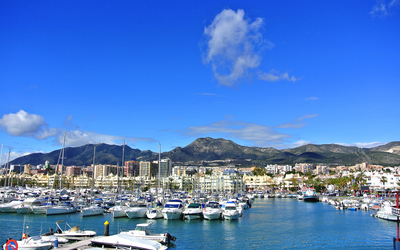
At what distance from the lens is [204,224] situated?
42.0m

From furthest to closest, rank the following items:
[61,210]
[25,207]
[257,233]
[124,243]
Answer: [61,210] → [25,207] → [257,233] → [124,243]

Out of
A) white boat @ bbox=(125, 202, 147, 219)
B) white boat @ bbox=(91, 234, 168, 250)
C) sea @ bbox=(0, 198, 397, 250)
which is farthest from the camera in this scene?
white boat @ bbox=(125, 202, 147, 219)

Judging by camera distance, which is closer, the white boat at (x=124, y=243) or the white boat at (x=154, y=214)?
the white boat at (x=124, y=243)

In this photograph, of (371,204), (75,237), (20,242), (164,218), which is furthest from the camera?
(371,204)

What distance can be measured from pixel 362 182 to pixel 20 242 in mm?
131529

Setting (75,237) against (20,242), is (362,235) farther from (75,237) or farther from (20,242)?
(20,242)

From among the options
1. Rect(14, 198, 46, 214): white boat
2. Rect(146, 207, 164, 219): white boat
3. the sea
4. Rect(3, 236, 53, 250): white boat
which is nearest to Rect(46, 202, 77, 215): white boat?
Rect(14, 198, 46, 214): white boat

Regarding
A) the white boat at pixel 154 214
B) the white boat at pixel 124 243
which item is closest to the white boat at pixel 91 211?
the white boat at pixel 154 214

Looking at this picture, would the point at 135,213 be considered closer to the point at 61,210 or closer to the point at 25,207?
the point at 61,210

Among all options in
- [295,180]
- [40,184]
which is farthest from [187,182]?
[40,184]

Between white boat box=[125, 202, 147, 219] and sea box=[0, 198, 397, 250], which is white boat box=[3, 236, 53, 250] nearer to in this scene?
sea box=[0, 198, 397, 250]

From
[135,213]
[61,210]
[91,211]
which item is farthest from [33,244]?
[61,210]

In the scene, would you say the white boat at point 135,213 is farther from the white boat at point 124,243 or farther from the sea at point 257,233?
the white boat at point 124,243

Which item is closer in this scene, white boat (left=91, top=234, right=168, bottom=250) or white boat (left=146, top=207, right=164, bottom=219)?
white boat (left=91, top=234, right=168, bottom=250)
